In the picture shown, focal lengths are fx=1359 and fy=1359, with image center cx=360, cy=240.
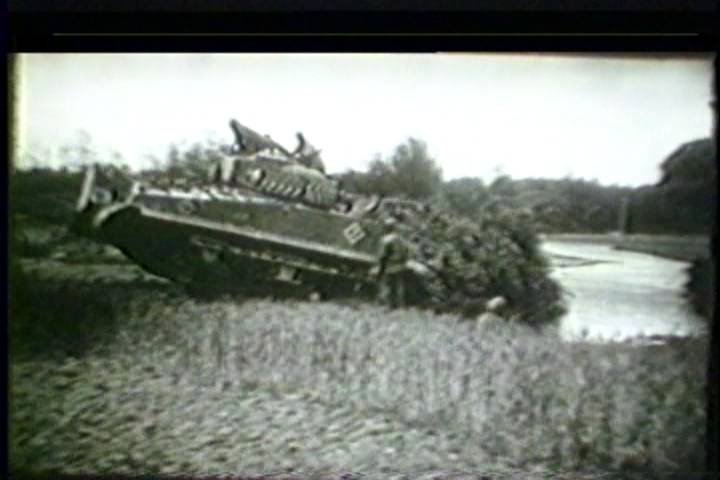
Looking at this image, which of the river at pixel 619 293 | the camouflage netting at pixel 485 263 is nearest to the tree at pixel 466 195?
the camouflage netting at pixel 485 263

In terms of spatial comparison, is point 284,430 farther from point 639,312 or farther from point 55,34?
point 55,34

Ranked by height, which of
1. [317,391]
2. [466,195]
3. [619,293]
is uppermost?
[466,195]

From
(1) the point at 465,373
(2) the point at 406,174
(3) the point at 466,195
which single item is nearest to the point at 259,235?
(2) the point at 406,174

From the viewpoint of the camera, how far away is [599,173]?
6.05 meters

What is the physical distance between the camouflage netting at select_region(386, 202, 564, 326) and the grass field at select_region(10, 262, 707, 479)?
0.12 meters

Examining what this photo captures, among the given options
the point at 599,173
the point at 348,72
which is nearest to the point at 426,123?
the point at 348,72

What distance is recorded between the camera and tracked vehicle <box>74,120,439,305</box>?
6.18 metres

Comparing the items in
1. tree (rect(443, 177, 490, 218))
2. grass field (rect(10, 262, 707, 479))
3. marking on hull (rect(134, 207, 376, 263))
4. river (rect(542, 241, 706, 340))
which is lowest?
grass field (rect(10, 262, 707, 479))

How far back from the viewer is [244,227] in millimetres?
6242

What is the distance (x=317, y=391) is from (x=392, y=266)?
661 mm

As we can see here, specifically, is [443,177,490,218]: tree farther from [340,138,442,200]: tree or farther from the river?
the river

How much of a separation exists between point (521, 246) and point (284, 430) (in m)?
1.35

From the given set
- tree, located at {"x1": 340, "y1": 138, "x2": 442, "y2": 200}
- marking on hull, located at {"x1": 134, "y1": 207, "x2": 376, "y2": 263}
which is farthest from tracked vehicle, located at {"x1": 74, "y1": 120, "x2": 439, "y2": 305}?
tree, located at {"x1": 340, "y1": 138, "x2": 442, "y2": 200}

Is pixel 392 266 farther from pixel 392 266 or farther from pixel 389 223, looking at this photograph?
pixel 389 223
